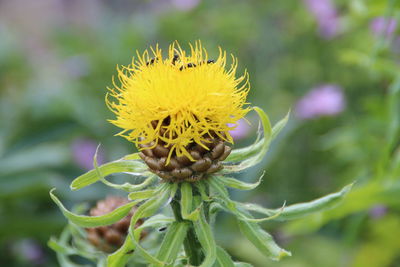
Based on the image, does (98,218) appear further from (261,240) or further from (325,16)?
(325,16)

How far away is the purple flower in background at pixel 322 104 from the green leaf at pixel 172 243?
7.96 ft

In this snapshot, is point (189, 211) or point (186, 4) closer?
point (189, 211)

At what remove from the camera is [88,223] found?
4.17 ft

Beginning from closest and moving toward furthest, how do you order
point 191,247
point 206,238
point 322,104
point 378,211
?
point 206,238
point 191,247
point 378,211
point 322,104

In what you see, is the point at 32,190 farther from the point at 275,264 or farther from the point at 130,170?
the point at 130,170

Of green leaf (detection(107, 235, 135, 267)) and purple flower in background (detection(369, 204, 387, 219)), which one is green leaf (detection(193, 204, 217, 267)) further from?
purple flower in background (detection(369, 204, 387, 219))

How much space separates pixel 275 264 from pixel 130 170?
1870mm

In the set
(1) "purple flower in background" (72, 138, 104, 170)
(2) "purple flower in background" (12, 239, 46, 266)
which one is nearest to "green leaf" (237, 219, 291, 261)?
(2) "purple flower in background" (12, 239, 46, 266)

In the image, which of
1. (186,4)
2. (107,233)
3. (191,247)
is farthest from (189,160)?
(186,4)

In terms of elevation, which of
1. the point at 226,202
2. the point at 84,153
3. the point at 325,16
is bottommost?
the point at 226,202

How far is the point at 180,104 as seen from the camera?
1.27m

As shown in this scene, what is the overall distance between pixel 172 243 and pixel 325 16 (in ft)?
9.91

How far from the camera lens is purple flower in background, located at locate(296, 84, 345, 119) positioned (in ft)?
11.7

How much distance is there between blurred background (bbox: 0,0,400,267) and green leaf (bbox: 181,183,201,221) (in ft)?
2.43
